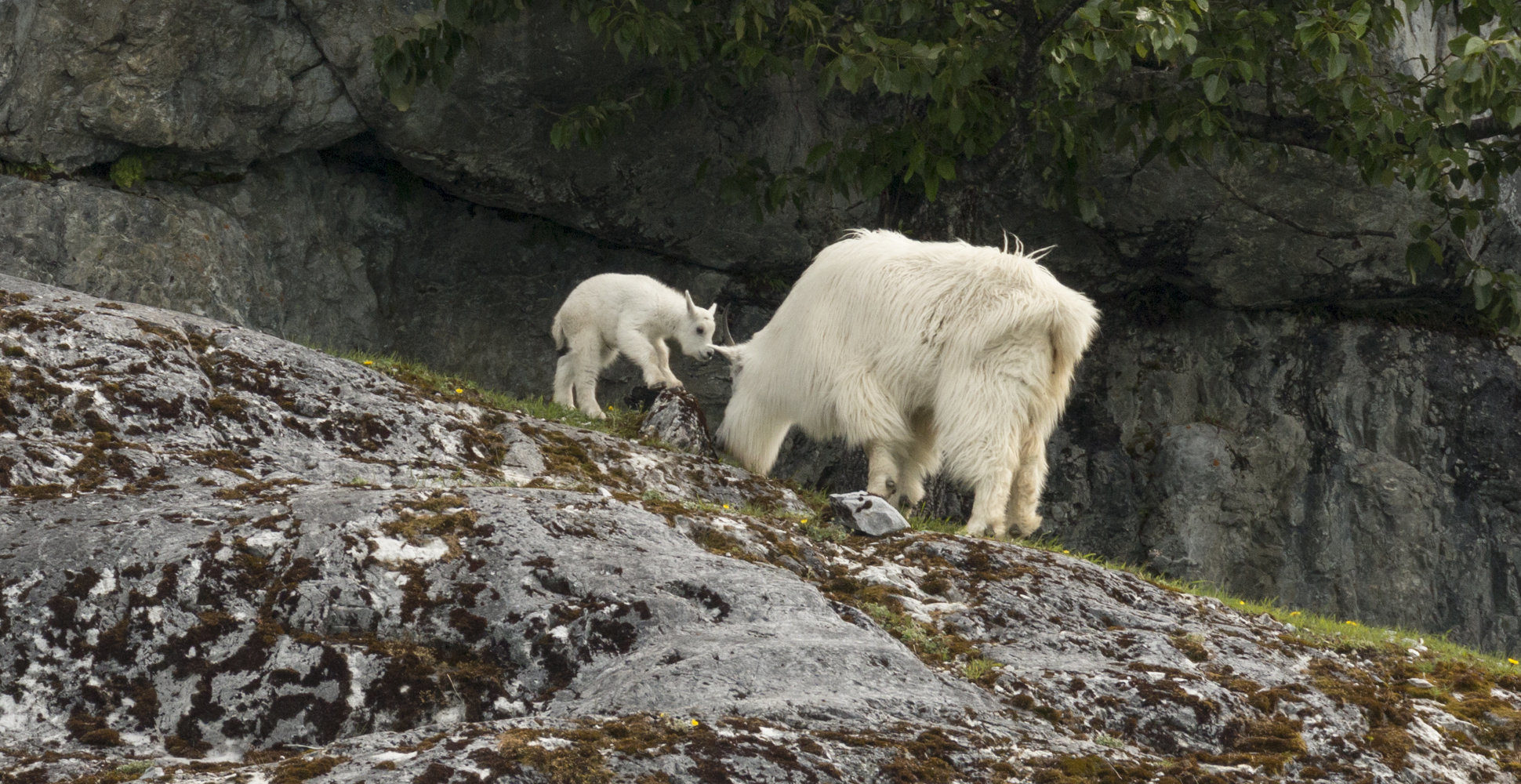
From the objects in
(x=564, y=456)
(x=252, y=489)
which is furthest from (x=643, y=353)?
(x=252, y=489)

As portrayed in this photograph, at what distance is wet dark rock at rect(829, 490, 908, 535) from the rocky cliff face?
5809mm

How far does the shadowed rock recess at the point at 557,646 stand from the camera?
14.1 ft

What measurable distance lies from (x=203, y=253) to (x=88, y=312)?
5.76m

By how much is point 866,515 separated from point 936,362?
7.79ft

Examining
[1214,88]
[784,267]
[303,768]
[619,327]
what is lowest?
[303,768]

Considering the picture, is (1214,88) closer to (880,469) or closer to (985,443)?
(985,443)

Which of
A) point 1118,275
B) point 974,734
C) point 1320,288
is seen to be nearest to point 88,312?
point 974,734

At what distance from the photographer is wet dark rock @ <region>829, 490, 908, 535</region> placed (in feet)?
23.9

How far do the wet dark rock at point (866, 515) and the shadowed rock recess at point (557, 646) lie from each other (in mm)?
251

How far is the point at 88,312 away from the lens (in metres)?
7.75

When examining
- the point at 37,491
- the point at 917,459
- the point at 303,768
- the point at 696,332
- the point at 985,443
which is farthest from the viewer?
the point at 696,332

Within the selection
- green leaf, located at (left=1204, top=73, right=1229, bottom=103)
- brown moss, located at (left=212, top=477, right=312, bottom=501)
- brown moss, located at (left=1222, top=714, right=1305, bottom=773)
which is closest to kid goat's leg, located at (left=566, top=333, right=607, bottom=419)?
green leaf, located at (left=1204, top=73, right=1229, bottom=103)

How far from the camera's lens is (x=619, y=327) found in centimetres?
1281

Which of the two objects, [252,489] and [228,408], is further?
[228,408]
